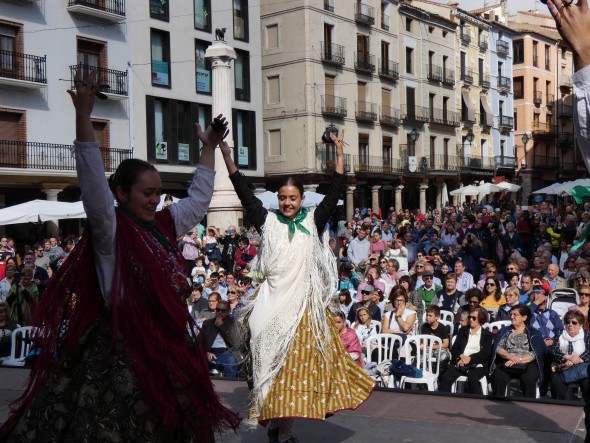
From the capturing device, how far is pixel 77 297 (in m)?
3.20

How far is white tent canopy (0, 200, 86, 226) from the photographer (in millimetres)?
18875

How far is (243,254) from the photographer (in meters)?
17.6

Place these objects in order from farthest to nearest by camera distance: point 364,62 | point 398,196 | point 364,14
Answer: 1. point 398,196
2. point 364,14
3. point 364,62

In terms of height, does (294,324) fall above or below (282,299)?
below

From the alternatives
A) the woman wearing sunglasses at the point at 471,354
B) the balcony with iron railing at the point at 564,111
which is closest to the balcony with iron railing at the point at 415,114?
the balcony with iron railing at the point at 564,111

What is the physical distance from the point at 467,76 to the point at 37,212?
1500 inches

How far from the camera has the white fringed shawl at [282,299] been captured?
5281 millimetres

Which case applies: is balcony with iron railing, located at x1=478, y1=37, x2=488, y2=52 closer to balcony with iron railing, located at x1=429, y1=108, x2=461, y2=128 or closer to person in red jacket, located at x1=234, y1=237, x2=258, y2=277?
balcony with iron railing, located at x1=429, y1=108, x2=461, y2=128

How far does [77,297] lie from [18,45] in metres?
25.2

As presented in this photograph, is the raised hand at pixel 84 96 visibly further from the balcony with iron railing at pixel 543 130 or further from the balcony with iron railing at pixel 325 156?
the balcony with iron railing at pixel 543 130

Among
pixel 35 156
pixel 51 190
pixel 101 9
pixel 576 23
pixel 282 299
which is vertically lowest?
pixel 282 299

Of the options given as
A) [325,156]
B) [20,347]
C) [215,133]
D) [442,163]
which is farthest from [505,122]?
[215,133]

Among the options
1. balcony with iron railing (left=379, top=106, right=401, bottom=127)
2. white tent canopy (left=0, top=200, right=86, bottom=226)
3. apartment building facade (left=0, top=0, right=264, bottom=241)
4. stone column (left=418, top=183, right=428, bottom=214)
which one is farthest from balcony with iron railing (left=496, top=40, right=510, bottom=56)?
white tent canopy (left=0, top=200, right=86, bottom=226)

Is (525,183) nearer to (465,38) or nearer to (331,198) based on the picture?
(465,38)
